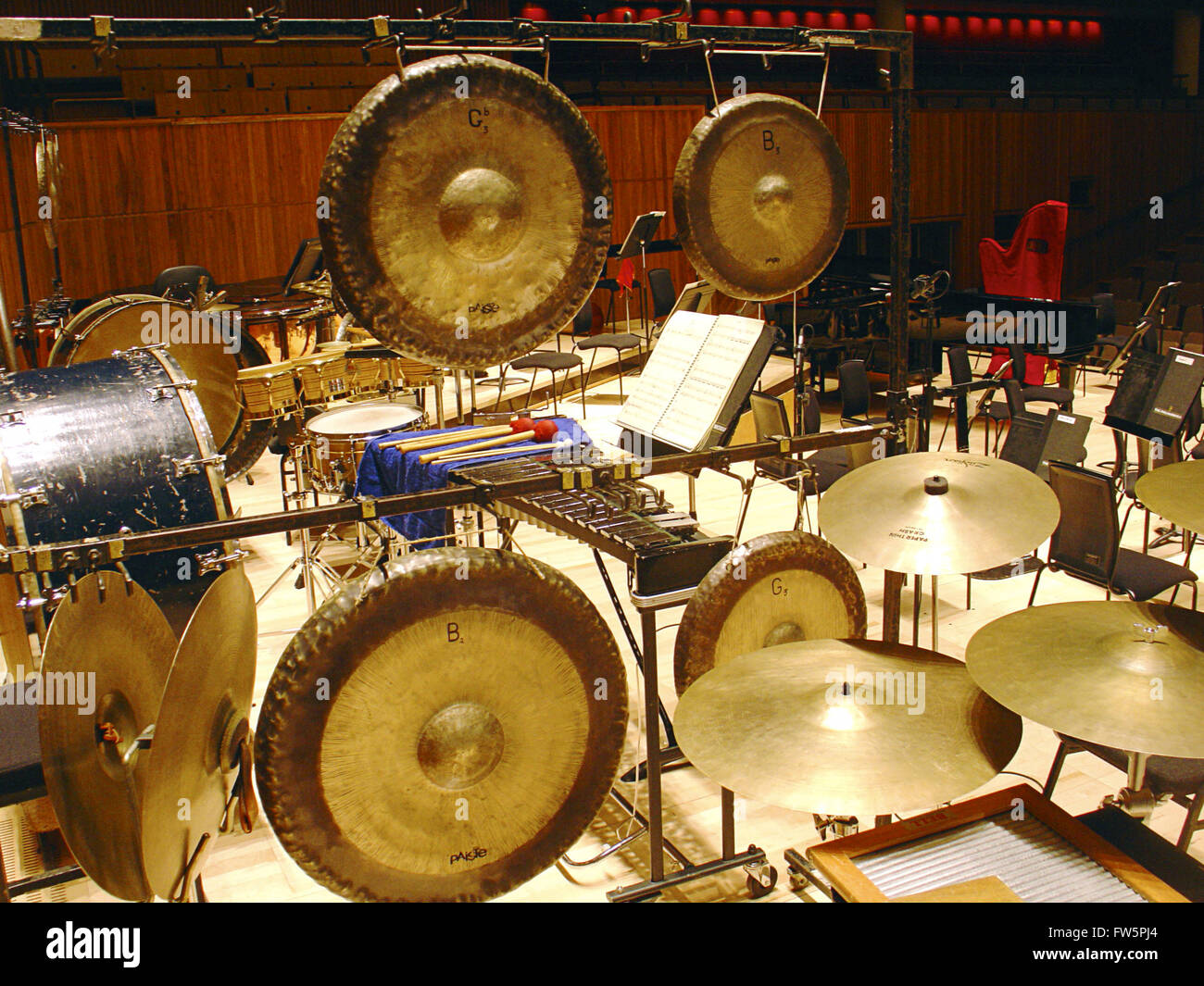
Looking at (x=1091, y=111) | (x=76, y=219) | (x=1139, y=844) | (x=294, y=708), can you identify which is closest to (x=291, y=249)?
(x=76, y=219)

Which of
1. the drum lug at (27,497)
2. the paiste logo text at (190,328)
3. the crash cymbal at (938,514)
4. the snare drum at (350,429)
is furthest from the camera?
the paiste logo text at (190,328)

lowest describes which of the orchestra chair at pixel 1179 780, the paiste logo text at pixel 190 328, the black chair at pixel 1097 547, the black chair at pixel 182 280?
the orchestra chair at pixel 1179 780

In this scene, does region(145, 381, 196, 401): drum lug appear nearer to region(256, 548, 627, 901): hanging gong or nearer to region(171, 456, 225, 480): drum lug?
region(171, 456, 225, 480): drum lug

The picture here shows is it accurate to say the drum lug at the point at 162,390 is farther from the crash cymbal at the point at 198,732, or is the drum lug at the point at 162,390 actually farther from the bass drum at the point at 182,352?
the bass drum at the point at 182,352

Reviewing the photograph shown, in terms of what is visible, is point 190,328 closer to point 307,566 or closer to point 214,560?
point 307,566

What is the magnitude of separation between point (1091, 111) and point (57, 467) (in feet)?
53.6

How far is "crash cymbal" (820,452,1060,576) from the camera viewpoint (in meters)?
2.63

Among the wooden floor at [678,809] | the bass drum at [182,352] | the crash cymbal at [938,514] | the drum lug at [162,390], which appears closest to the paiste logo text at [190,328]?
the bass drum at [182,352]

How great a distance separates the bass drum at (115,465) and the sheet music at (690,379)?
4.54 ft

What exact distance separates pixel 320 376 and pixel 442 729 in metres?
3.48

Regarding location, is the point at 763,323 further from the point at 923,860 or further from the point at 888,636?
the point at 923,860

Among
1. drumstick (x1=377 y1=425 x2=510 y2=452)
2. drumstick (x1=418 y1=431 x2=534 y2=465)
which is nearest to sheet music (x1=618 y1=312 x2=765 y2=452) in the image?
drumstick (x1=418 y1=431 x2=534 y2=465)

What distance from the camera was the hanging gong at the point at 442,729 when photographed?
222 centimetres

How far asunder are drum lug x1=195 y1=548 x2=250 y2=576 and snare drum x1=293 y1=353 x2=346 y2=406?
2149 mm
